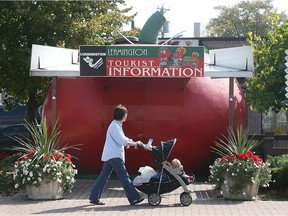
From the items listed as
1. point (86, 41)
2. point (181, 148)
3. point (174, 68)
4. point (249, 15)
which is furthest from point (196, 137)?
point (249, 15)

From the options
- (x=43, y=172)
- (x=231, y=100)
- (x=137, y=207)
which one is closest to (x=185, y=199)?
(x=137, y=207)

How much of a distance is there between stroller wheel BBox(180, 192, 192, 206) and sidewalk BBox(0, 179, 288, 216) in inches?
3.4

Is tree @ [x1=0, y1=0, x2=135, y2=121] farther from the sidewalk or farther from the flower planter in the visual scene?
the flower planter

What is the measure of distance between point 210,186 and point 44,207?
391cm

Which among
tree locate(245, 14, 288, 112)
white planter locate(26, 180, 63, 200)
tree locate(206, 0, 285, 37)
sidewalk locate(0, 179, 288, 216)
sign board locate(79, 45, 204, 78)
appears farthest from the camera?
tree locate(206, 0, 285, 37)

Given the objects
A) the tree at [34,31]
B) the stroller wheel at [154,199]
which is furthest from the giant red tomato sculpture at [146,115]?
the tree at [34,31]

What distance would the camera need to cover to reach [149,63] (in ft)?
37.3

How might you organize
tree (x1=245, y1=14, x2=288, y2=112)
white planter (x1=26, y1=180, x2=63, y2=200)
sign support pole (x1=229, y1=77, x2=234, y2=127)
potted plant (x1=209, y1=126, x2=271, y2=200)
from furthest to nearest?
tree (x1=245, y1=14, x2=288, y2=112) < sign support pole (x1=229, y1=77, x2=234, y2=127) < white planter (x1=26, y1=180, x2=63, y2=200) < potted plant (x1=209, y1=126, x2=271, y2=200)

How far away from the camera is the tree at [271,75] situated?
1332 centimetres

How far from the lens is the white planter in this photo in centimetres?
1030

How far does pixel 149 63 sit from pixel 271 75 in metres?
3.54

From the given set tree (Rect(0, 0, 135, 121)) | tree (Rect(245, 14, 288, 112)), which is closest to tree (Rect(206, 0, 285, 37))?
tree (Rect(0, 0, 135, 121))

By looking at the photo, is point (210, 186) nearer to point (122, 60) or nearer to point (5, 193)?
point (122, 60)

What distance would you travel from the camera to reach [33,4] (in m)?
16.9
